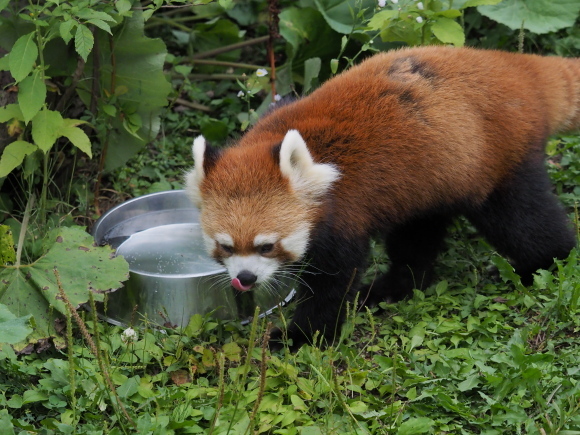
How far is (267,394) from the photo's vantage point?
322 centimetres

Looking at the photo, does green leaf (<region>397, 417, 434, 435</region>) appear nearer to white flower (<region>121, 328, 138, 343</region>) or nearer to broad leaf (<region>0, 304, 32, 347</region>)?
white flower (<region>121, 328, 138, 343</region>)

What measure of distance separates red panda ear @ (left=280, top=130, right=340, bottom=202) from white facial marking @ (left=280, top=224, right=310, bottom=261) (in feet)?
0.50

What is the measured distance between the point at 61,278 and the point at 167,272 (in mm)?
819

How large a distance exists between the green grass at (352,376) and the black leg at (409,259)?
18cm

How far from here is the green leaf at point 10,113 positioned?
12.6 feet

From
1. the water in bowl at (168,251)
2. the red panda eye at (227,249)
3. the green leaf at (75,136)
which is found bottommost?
the water in bowl at (168,251)

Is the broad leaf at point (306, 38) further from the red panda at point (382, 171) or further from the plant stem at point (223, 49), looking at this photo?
the red panda at point (382, 171)

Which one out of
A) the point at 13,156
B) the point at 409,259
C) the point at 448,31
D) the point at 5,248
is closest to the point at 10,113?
the point at 13,156

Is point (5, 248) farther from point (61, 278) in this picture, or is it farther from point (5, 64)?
point (5, 64)

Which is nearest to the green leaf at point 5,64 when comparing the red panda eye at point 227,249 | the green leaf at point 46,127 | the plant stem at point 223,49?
the green leaf at point 46,127

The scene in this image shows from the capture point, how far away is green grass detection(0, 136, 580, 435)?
2963 millimetres

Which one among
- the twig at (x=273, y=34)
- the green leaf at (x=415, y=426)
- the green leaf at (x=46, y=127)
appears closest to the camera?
the green leaf at (x=415, y=426)

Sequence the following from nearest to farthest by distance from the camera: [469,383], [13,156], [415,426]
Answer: [415,426], [469,383], [13,156]

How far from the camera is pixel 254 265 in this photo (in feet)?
11.1
